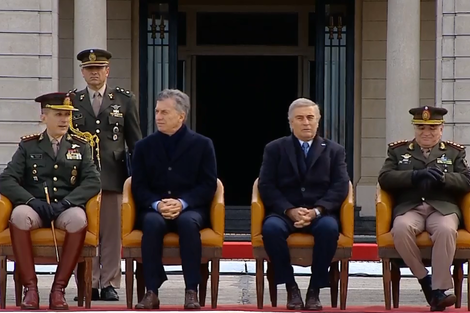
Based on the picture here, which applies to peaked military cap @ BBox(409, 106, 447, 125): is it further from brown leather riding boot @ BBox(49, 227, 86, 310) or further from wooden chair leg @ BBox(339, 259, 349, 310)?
brown leather riding boot @ BBox(49, 227, 86, 310)

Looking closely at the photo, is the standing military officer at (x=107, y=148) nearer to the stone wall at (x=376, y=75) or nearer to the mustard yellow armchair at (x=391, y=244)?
the mustard yellow armchair at (x=391, y=244)

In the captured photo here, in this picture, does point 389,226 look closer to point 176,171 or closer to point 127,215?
point 176,171

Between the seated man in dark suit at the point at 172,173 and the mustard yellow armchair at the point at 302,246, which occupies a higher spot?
the seated man in dark suit at the point at 172,173

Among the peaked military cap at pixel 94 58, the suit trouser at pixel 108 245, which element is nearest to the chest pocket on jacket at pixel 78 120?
the peaked military cap at pixel 94 58

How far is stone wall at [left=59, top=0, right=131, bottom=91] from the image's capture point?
16.8 meters

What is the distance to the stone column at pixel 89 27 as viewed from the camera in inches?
591

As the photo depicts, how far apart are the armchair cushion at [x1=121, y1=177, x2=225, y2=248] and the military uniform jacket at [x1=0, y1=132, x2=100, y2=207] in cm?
26

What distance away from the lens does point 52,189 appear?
895 centimetres

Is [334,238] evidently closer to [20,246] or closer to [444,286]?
[444,286]

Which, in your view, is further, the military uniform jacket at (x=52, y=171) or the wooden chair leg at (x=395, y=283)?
the wooden chair leg at (x=395, y=283)

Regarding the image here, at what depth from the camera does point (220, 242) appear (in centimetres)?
877

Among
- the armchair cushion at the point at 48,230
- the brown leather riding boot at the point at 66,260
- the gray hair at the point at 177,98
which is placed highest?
the gray hair at the point at 177,98

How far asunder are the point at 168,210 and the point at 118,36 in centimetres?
852

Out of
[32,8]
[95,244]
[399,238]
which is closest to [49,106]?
[95,244]
